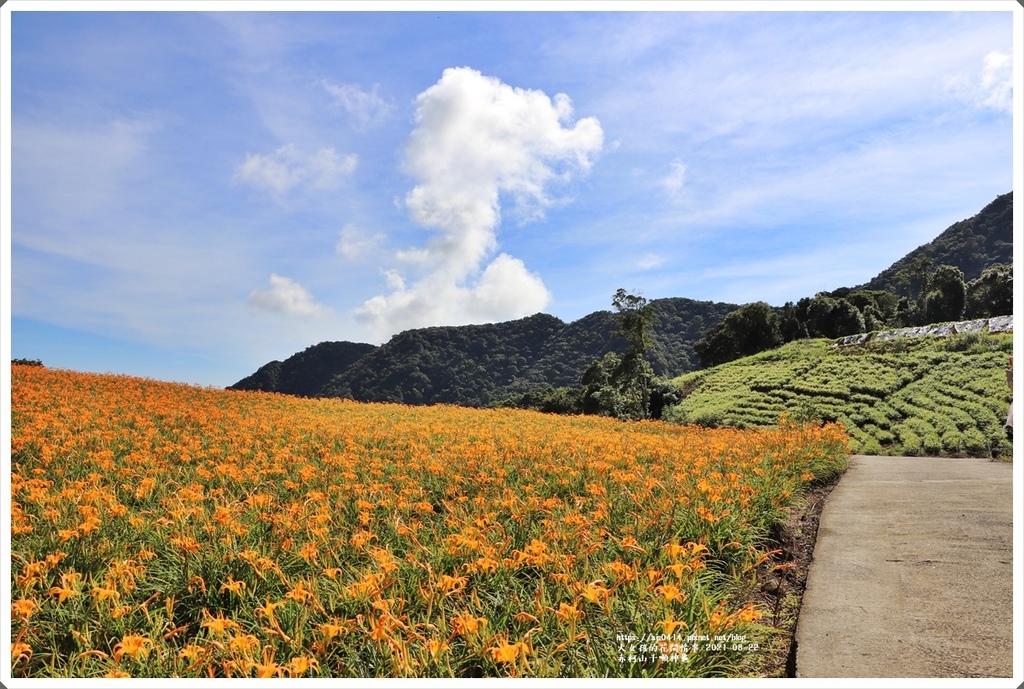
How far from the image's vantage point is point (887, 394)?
19875 mm

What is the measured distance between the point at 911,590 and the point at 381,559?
117 inches

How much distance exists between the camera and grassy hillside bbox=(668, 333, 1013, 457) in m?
14.2

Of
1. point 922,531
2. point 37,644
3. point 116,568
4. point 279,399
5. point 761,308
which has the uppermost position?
point 761,308

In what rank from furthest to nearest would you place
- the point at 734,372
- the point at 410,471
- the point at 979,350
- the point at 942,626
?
the point at 734,372
the point at 979,350
the point at 410,471
the point at 942,626

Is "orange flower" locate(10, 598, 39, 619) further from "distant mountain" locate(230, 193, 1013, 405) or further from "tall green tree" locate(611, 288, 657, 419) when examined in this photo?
"tall green tree" locate(611, 288, 657, 419)

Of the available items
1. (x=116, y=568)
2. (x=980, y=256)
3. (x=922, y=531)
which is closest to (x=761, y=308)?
(x=980, y=256)

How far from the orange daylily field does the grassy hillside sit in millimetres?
9676

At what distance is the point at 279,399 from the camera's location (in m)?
12.8

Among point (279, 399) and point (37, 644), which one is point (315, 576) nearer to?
point (37, 644)

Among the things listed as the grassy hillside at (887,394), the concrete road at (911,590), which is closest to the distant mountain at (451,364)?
the grassy hillside at (887,394)

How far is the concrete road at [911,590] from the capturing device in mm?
2547

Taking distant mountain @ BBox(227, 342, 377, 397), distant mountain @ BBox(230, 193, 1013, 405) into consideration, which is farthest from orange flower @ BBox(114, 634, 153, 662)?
distant mountain @ BBox(227, 342, 377, 397)

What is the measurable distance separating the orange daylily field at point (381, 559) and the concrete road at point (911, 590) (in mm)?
374

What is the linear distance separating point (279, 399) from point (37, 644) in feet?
34.0
